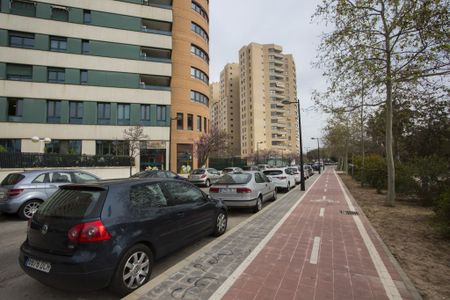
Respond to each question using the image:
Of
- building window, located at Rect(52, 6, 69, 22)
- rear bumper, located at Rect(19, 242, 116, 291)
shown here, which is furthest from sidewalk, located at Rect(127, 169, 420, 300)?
building window, located at Rect(52, 6, 69, 22)

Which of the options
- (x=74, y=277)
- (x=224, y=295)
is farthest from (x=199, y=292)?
(x=74, y=277)

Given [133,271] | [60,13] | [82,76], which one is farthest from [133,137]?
[133,271]

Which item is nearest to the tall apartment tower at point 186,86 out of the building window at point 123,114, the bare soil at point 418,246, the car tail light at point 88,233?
the building window at point 123,114

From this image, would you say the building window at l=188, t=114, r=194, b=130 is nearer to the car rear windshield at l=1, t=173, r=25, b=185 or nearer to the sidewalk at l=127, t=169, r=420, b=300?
the car rear windshield at l=1, t=173, r=25, b=185

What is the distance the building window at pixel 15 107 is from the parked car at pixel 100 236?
92.6ft

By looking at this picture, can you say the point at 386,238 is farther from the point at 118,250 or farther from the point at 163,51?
the point at 163,51

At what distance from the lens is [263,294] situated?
3.32 meters

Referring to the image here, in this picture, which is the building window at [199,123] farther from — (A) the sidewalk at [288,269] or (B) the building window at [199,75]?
(A) the sidewalk at [288,269]

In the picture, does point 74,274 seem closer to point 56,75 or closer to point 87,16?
point 56,75

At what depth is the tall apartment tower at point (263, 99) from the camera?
310ft

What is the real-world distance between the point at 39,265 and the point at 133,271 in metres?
1.18

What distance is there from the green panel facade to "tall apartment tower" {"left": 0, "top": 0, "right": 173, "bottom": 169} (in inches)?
3.3

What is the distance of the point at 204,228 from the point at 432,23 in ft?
33.0

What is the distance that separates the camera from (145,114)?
28.5 m
